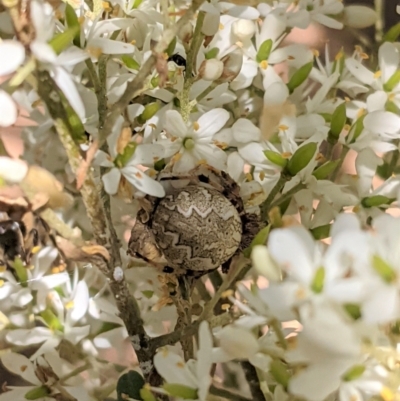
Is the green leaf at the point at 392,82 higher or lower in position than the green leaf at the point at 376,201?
higher

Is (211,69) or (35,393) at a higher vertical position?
(211,69)

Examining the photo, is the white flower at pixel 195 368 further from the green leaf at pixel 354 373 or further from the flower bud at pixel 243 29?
the flower bud at pixel 243 29

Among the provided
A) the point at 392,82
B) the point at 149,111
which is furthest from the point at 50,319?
the point at 392,82

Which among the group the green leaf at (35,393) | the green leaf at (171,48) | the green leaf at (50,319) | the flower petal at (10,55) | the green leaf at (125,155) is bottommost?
the green leaf at (35,393)

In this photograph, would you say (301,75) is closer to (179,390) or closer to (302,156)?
(302,156)

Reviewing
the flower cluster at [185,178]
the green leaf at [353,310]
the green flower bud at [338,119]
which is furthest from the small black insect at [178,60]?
the green leaf at [353,310]

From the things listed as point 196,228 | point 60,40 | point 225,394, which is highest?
point 60,40

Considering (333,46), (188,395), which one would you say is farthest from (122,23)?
(333,46)
